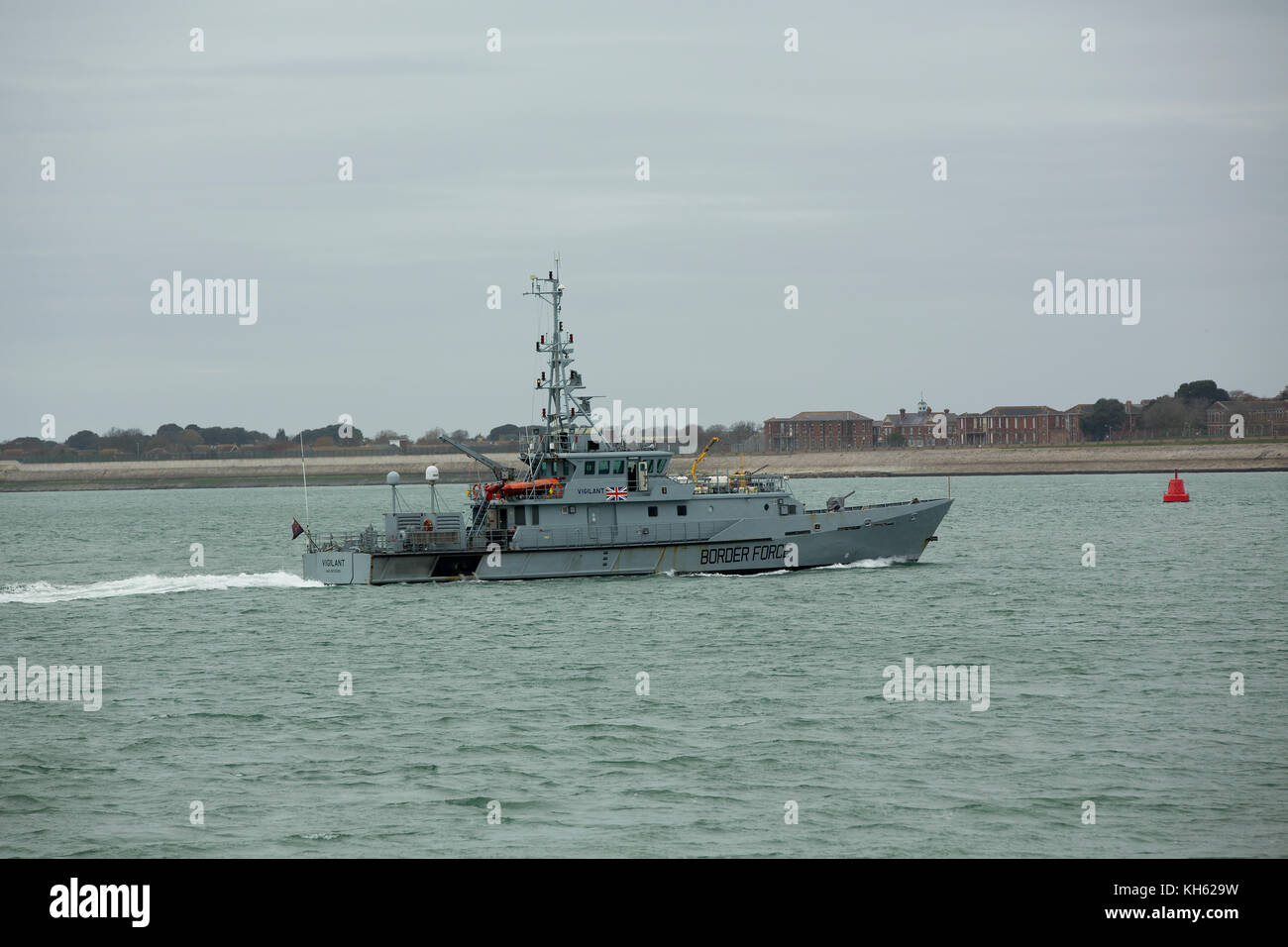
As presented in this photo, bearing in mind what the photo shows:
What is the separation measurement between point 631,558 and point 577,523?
7.42 feet

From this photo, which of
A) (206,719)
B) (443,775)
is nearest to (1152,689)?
(443,775)

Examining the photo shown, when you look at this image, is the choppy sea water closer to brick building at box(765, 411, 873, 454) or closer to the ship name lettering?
the ship name lettering

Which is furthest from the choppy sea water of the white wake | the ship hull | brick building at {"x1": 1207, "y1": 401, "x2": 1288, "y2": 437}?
brick building at {"x1": 1207, "y1": 401, "x2": 1288, "y2": 437}

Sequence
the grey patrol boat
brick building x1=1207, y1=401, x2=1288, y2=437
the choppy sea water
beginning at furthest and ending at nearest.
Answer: brick building x1=1207, y1=401, x2=1288, y2=437
the grey patrol boat
the choppy sea water

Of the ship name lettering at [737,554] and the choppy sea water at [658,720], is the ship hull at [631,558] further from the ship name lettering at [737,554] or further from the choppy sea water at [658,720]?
the choppy sea water at [658,720]

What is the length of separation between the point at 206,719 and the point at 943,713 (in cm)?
1446

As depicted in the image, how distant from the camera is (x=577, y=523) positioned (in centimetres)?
4250

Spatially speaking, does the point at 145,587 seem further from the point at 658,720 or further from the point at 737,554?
the point at 658,720

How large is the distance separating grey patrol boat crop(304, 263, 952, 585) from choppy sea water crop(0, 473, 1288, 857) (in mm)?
879

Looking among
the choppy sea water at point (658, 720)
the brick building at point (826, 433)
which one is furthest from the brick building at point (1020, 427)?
the choppy sea water at point (658, 720)

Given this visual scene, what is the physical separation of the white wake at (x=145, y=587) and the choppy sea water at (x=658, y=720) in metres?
0.19

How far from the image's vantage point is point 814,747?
67.2ft

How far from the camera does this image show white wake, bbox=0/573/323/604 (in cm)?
4647

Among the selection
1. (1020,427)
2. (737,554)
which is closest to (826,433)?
(1020,427)
